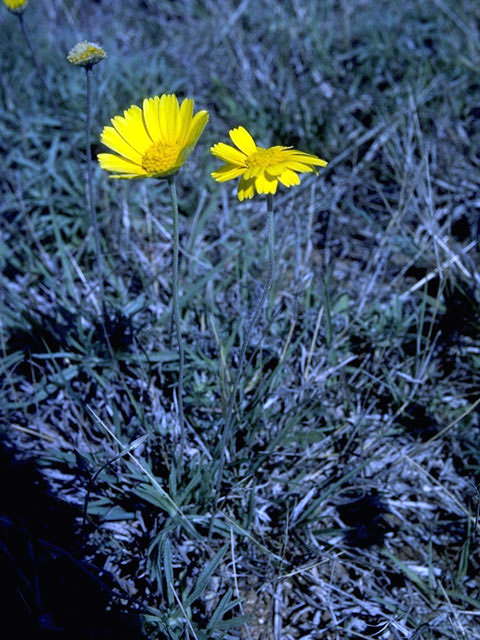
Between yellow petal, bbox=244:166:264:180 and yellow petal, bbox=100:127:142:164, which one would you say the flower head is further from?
yellow petal, bbox=244:166:264:180

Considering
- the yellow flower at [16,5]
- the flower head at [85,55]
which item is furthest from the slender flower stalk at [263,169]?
the yellow flower at [16,5]

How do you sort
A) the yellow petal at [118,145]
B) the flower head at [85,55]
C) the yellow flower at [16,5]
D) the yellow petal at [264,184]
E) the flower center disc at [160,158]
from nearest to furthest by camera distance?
the yellow petal at [264,184] → the flower center disc at [160,158] → the yellow petal at [118,145] → the flower head at [85,55] → the yellow flower at [16,5]

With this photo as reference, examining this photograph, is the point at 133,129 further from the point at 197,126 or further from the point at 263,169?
the point at 263,169

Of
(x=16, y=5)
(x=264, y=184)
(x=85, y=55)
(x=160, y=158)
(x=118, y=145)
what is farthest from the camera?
(x=16, y=5)

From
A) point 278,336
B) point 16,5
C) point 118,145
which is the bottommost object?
point 278,336

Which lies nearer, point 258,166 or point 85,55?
point 258,166

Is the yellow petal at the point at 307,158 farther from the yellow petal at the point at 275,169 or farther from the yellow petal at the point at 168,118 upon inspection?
the yellow petal at the point at 168,118

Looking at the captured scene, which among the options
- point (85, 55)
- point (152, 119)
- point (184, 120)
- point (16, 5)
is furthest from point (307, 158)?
point (16, 5)
